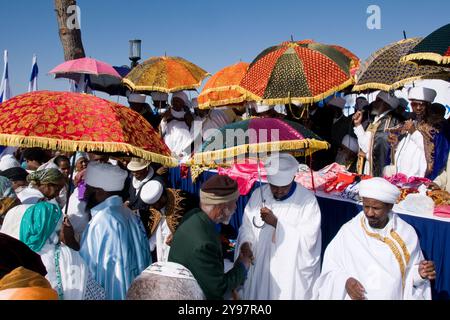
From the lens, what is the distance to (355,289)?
328 centimetres

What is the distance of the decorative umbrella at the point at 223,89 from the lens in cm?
870

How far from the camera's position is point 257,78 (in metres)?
5.46

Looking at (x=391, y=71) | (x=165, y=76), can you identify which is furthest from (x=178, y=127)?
(x=391, y=71)

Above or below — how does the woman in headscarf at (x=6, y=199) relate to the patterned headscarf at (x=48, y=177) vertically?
below

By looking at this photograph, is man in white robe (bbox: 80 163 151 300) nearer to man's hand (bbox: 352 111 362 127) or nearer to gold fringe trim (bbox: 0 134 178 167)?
gold fringe trim (bbox: 0 134 178 167)

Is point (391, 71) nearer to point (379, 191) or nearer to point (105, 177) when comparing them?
point (379, 191)

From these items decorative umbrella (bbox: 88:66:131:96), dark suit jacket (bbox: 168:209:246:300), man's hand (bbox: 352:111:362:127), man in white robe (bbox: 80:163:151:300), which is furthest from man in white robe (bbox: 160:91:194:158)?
dark suit jacket (bbox: 168:209:246:300)

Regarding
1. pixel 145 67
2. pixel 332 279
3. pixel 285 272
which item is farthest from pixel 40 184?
pixel 145 67

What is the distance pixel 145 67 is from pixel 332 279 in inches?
259

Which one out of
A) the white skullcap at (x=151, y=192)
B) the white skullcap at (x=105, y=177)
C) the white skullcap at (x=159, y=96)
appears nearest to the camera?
the white skullcap at (x=105, y=177)

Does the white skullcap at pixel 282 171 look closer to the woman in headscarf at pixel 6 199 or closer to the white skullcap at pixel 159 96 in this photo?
the woman in headscarf at pixel 6 199

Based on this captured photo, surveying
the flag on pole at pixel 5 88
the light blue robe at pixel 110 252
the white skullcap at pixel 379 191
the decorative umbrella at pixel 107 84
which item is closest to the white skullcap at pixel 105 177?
the light blue robe at pixel 110 252

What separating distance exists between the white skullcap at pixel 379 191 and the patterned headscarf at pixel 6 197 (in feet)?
9.73

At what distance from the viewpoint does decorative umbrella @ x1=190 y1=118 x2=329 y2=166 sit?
158 inches
